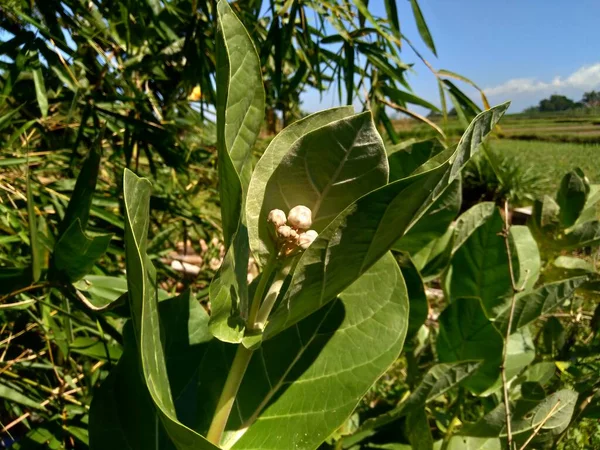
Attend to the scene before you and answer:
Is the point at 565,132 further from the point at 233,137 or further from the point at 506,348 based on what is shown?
the point at 233,137

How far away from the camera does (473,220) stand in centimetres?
74

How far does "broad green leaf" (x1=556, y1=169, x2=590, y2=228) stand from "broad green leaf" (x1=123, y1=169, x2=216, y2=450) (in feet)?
2.42

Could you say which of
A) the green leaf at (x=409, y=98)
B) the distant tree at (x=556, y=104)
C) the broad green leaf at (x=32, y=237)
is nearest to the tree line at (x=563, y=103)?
the distant tree at (x=556, y=104)

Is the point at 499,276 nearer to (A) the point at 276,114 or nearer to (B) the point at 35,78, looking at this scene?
(B) the point at 35,78

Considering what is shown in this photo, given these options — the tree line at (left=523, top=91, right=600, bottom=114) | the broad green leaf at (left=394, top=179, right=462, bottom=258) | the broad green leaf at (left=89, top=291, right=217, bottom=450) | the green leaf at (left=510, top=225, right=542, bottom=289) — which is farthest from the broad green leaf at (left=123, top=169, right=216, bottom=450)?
the tree line at (left=523, top=91, right=600, bottom=114)

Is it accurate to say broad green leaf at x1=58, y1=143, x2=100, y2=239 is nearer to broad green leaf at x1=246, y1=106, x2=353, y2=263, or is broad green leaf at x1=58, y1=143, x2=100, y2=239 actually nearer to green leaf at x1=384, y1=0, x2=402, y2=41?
broad green leaf at x1=246, y1=106, x2=353, y2=263

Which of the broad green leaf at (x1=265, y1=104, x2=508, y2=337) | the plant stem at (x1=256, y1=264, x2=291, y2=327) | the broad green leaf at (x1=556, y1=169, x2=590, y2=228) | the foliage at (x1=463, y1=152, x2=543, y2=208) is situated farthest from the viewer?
the foliage at (x1=463, y1=152, x2=543, y2=208)

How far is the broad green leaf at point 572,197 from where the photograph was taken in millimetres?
876

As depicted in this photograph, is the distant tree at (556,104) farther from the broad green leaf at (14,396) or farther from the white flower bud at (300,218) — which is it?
the broad green leaf at (14,396)

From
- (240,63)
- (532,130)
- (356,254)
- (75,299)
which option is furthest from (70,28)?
(532,130)

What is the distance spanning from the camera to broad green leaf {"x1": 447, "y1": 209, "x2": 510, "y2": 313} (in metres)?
0.72

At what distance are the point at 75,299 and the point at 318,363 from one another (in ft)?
1.00

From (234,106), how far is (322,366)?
0.25 metres

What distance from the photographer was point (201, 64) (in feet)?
3.93
